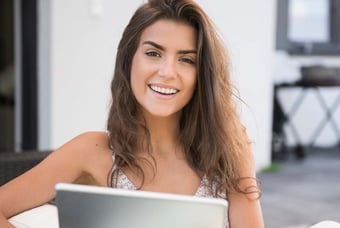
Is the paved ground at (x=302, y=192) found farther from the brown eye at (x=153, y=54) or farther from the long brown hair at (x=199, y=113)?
the brown eye at (x=153, y=54)

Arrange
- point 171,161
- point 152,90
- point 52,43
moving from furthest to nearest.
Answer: point 52,43
point 171,161
point 152,90

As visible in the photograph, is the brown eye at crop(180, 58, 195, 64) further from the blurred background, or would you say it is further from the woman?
the blurred background

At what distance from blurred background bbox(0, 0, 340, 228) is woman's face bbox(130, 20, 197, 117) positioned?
659 mm

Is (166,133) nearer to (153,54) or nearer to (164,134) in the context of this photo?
(164,134)

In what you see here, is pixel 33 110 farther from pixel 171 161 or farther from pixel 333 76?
pixel 333 76

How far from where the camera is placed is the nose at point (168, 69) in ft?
3.73

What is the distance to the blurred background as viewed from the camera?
3002 millimetres

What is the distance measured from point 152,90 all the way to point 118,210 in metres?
0.42

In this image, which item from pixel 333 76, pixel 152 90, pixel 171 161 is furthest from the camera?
pixel 333 76

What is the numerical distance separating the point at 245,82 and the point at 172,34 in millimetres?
3061

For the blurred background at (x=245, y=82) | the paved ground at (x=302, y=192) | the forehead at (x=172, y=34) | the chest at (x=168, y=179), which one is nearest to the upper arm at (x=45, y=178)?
the chest at (x=168, y=179)

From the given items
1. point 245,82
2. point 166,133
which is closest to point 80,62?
point 245,82

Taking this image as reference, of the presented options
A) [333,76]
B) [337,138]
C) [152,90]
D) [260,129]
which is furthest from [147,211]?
[337,138]

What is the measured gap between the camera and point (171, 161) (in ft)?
4.30
